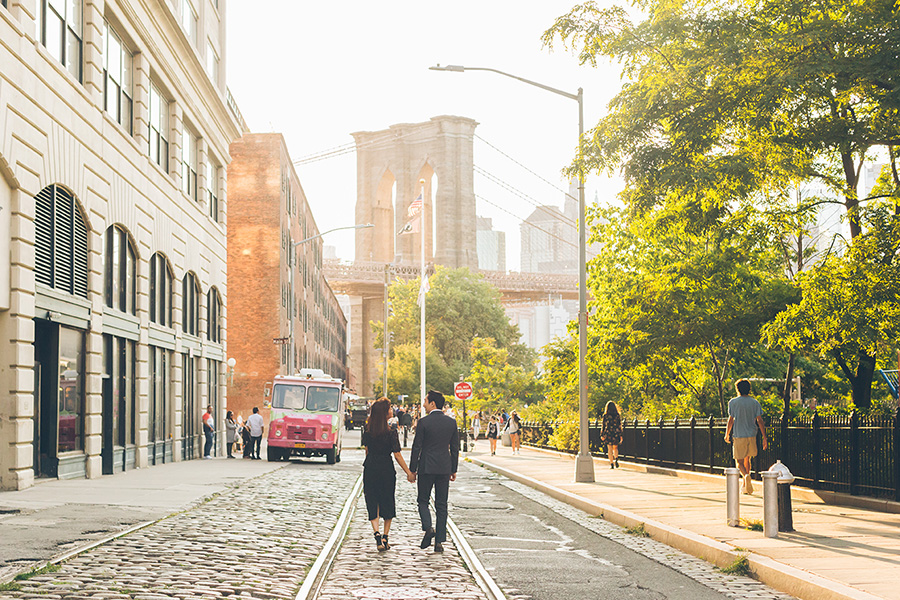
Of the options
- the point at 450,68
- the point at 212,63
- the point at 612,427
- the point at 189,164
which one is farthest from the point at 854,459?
the point at 212,63

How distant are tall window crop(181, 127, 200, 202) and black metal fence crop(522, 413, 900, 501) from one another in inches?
650

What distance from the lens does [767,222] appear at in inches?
810

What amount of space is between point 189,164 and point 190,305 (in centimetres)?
455

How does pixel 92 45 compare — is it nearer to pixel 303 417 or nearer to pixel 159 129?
pixel 159 129

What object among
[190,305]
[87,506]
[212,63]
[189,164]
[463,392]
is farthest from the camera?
[463,392]

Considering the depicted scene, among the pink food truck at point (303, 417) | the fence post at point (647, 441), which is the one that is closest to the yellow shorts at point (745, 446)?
the fence post at point (647, 441)

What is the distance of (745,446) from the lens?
1562cm

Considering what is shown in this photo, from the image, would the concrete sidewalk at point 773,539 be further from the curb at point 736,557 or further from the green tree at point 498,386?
the green tree at point 498,386

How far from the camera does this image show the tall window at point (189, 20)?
29.7 meters

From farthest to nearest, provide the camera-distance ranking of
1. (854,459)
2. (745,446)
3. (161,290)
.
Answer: (161,290), (745,446), (854,459)

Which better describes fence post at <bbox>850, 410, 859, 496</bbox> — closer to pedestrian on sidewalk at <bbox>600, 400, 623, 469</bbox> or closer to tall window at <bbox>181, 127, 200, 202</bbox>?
pedestrian on sidewalk at <bbox>600, 400, 623, 469</bbox>

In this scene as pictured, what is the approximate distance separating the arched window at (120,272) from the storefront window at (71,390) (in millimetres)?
2383

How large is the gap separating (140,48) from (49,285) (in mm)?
8518

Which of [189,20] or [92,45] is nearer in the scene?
[92,45]
